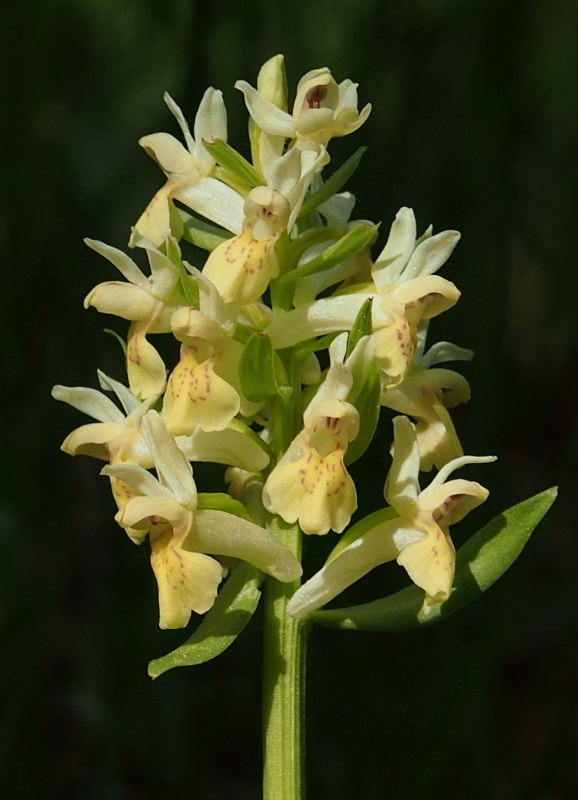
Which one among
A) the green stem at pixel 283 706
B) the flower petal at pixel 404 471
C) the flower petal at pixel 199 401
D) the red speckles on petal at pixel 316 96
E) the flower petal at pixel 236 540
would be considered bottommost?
the green stem at pixel 283 706

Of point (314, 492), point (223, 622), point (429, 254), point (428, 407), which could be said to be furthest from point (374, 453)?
point (314, 492)

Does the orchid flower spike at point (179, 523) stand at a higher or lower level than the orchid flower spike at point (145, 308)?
lower

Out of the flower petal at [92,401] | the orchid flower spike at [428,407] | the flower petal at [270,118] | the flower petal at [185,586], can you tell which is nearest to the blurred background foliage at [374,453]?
the orchid flower spike at [428,407]

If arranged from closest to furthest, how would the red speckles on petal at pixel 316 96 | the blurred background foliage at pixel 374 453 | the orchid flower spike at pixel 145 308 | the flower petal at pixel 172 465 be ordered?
the flower petal at pixel 172 465, the orchid flower spike at pixel 145 308, the red speckles on petal at pixel 316 96, the blurred background foliage at pixel 374 453

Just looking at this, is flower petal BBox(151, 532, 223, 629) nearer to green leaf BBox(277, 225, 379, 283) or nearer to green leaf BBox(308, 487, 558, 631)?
green leaf BBox(308, 487, 558, 631)

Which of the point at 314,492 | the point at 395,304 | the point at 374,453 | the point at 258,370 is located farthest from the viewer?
the point at 374,453

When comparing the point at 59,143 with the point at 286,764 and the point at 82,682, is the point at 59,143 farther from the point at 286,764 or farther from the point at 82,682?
the point at 286,764

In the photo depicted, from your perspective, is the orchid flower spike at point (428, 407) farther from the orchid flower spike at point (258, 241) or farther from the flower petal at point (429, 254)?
the orchid flower spike at point (258, 241)

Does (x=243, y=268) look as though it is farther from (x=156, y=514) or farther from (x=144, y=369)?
(x=156, y=514)
